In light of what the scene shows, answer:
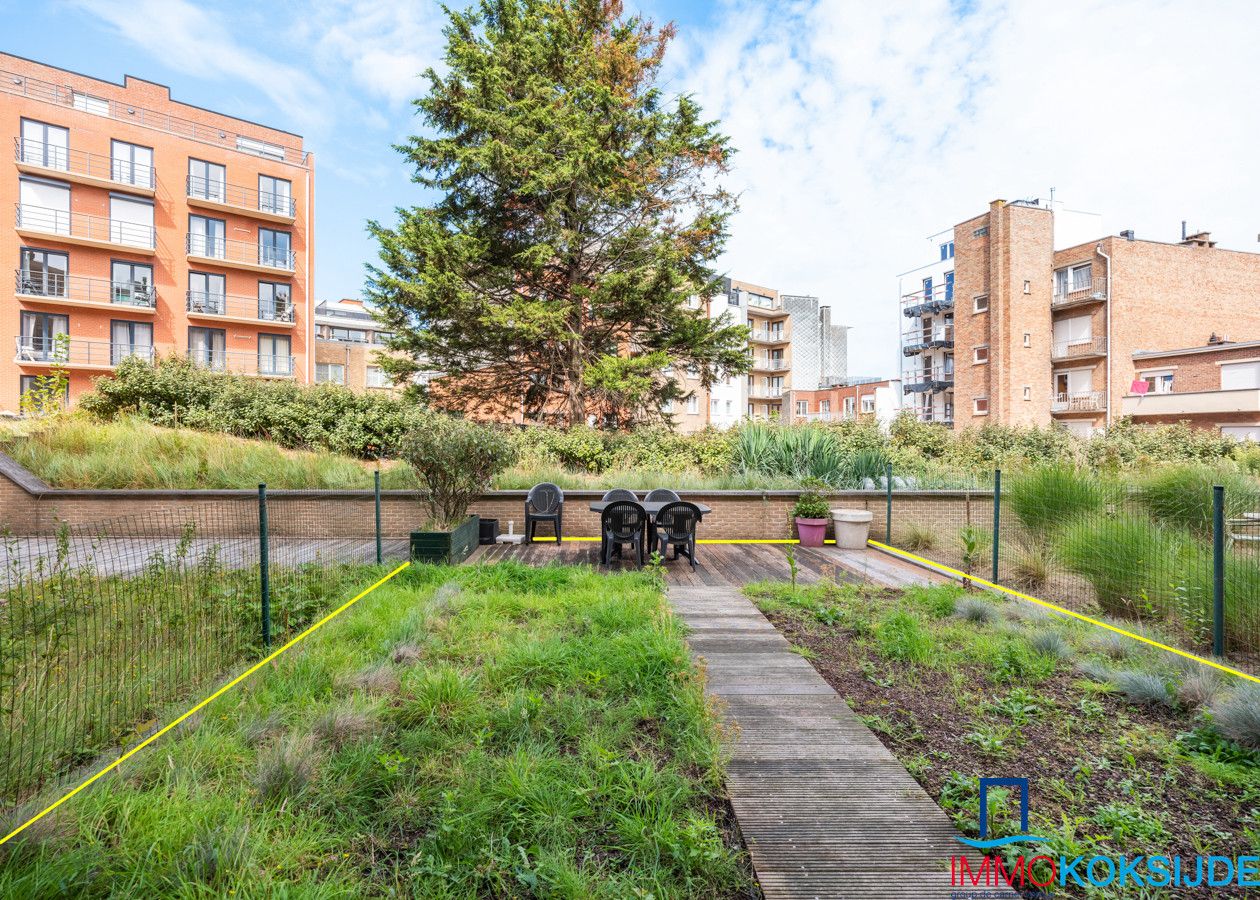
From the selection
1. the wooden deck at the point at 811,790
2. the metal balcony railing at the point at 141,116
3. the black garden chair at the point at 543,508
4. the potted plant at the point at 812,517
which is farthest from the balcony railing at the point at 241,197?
the wooden deck at the point at 811,790

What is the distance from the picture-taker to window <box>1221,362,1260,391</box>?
2536 cm

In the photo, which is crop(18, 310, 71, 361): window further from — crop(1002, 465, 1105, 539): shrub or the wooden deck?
crop(1002, 465, 1105, 539): shrub

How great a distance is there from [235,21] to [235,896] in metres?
10.4

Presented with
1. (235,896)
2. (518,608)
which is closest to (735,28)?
(518,608)

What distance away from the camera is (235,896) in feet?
6.18

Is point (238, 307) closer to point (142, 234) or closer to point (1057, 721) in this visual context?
point (142, 234)

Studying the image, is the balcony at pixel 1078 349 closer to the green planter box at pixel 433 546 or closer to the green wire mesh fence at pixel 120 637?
the green planter box at pixel 433 546

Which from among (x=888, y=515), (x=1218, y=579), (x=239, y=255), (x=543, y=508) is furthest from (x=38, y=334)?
(x=1218, y=579)

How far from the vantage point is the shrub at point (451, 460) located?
7.48 m

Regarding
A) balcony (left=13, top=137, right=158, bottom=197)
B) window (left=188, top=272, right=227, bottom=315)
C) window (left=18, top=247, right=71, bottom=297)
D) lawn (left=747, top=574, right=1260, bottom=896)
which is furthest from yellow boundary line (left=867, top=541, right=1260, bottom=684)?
balcony (left=13, top=137, right=158, bottom=197)

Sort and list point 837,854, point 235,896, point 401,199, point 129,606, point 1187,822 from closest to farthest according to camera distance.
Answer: point 235,896 → point 837,854 → point 1187,822 → point 129,606 → point 401,199

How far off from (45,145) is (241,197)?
7.07 meters

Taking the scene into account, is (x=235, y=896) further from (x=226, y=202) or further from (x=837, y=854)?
(x=226, y=202)

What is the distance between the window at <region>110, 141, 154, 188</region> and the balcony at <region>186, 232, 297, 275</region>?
281cm
